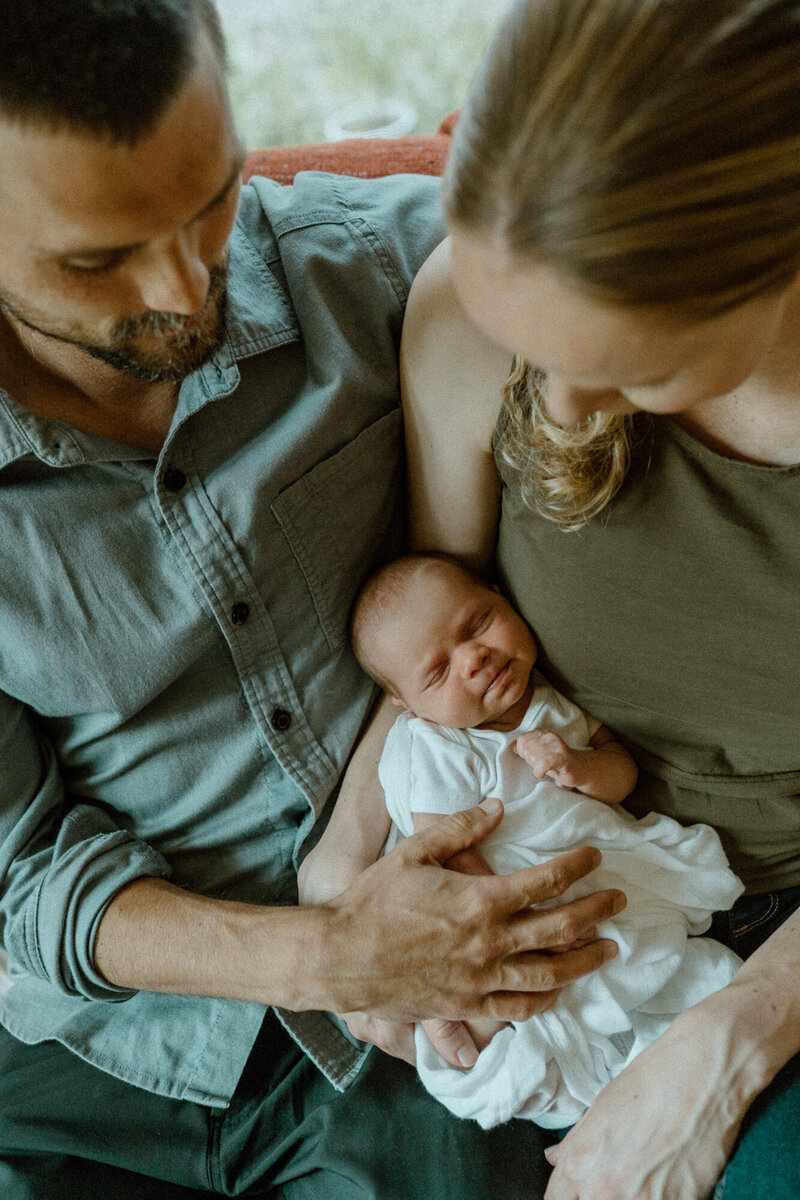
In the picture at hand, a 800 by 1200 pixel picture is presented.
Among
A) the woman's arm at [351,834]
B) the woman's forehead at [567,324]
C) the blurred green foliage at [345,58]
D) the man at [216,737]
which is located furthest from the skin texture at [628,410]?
the blurred green foliage at [345,58]

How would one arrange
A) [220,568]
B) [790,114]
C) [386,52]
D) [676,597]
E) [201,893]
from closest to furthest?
[790,114] < [676,597] < [220,568] < [201,893] < [386,52]

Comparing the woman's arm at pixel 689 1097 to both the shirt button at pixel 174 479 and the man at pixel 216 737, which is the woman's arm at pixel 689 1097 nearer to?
the man at pixel 216 737

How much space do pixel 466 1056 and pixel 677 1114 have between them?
26 centimetres

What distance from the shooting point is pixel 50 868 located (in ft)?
3.95

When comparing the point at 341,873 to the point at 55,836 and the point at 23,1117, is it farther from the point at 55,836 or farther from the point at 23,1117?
the point at 23,1117

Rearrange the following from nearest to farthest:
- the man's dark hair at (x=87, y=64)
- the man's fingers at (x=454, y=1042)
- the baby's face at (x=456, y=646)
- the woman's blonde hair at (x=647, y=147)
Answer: the woman's blonde hair at (x=647, y=147)
the man's dark hair at (x=87, y=64)
the man's fingers at (x=454, y=1042)
the baby's face at (x=456, y=646)

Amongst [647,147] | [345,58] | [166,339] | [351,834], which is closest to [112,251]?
[166,339]

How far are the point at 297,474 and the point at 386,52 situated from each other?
7.13ft

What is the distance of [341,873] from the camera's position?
126 cm

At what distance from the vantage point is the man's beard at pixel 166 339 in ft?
3.32

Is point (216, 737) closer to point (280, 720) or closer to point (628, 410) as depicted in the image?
point (280, 720)

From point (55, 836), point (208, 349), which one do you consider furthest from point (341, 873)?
point (208, 349)

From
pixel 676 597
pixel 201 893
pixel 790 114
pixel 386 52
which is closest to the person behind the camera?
pixel 790 114

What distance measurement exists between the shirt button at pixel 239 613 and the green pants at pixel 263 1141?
577 mm
